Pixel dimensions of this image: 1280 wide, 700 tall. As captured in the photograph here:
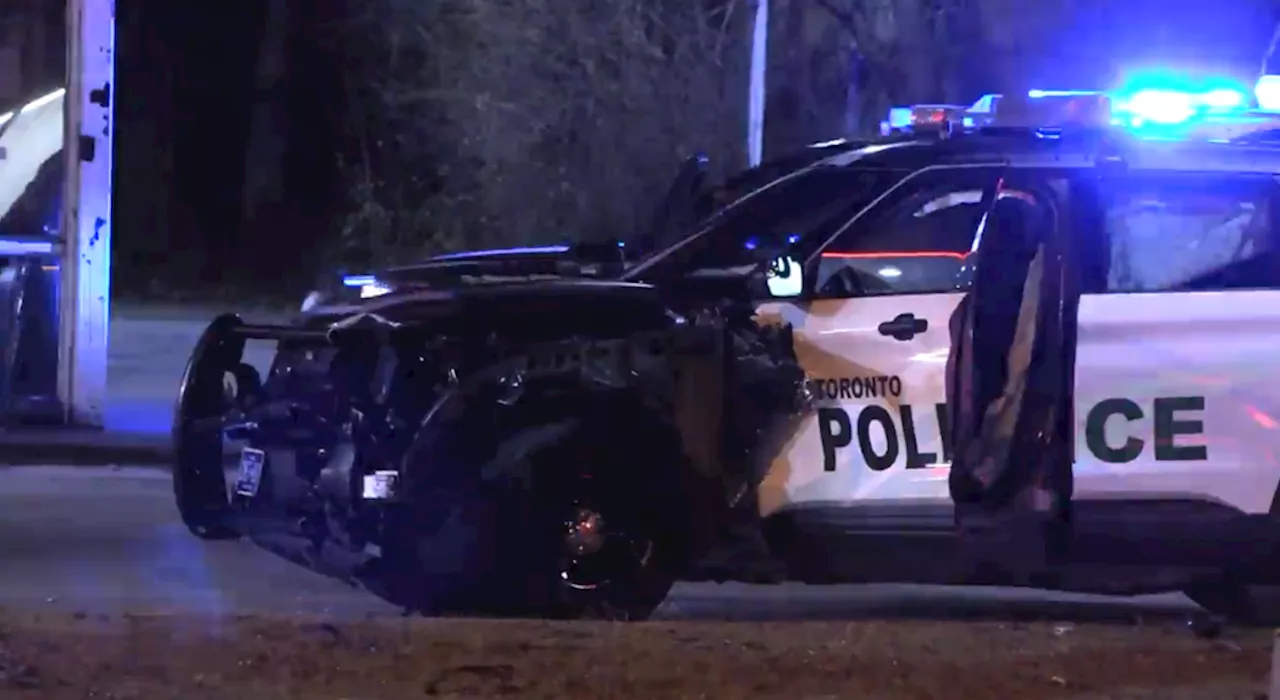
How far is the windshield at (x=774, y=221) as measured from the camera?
Result: 22.3ft

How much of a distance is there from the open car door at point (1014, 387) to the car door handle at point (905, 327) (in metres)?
0.11

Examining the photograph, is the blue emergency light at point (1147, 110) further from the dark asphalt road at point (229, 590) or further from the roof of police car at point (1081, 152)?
the dark asphalt road at point (229, 590)

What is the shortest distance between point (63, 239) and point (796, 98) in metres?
Answer: 15.1

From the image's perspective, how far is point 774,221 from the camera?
275 inches

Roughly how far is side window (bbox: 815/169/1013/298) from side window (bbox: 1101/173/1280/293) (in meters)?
Answer: 0.34

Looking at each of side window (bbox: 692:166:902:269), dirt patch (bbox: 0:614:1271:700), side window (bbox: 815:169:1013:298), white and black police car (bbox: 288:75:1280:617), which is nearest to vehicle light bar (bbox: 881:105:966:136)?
side window (bbox: 692:166:902:269)

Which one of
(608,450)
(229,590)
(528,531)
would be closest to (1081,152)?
(608,450)

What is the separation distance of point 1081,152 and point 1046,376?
83 cm

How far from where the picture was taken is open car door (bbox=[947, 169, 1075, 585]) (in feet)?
21.0

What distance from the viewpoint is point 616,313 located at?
647 centimetres

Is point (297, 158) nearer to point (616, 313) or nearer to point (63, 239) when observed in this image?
point (63, 239)

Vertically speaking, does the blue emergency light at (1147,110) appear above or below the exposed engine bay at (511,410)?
above

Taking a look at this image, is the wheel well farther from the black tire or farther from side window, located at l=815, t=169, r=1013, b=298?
side window, located at l=815, t=169, r=1013, b=298

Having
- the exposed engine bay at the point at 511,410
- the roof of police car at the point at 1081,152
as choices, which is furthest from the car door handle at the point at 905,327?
the roof of police car at the point at 1081,152
